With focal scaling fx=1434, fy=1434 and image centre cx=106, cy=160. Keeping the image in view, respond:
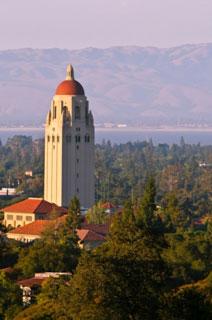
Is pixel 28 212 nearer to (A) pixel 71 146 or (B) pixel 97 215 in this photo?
(B) pixel 97 215

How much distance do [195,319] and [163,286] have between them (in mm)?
819

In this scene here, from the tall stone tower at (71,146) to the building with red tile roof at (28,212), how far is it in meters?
4.93

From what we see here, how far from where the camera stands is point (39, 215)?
6284 cm

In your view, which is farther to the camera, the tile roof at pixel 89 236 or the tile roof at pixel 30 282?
the tile roof at pixel 89 236

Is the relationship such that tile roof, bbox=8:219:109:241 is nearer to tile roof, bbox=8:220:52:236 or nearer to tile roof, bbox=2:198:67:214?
tile roof, bbox=8:220:52:236

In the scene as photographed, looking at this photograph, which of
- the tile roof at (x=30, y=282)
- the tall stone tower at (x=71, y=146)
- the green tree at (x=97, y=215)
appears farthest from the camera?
the tall stone tower at (x=71, y=146)

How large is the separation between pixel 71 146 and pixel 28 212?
7.41 m

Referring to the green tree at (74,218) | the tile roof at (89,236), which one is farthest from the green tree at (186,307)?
the green tree at (74,218)

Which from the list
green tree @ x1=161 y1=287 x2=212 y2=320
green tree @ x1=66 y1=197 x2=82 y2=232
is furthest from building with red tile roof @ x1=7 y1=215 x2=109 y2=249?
green tree @ x1=161 y1=287 x2=212 y2=320

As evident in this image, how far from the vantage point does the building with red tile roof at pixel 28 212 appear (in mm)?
62875

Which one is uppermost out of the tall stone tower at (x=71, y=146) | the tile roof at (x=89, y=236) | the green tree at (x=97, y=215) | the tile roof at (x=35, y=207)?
the tall stone tower at (x=71, y=146)

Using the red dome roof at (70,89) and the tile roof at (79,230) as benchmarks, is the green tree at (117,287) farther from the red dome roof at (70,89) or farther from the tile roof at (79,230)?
the red dome roof at (70,89)

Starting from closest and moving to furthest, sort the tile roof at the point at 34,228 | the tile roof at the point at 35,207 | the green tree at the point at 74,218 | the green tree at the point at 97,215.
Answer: the green tree at the point at 74,218 < the tile roof at the point at 34,228 < the green tree at the point at 97,215 < the tile roof at the point at 35,207

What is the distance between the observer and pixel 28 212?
6338 centimetres
